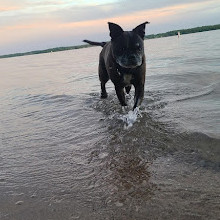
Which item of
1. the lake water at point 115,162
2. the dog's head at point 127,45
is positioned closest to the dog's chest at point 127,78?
the dog's head at point 127,45

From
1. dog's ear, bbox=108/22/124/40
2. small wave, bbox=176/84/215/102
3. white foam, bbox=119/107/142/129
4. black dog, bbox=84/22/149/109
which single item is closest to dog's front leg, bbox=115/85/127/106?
black dog, bbox=84/22/149/109

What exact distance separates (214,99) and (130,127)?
2318mm

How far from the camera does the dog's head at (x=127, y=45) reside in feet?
A: 17.6

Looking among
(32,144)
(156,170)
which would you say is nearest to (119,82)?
(32,144)

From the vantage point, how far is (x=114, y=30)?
5617mm

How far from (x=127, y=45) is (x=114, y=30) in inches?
16.9

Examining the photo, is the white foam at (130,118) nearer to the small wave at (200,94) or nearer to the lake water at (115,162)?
the lake water at (115,162)

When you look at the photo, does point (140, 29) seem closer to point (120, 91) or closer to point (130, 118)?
point (120, 91)

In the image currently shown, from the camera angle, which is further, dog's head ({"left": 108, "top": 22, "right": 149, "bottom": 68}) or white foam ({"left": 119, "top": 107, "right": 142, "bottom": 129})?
white foam ({"left": 119, "top": 107, "right": 142, "bottom": 129})

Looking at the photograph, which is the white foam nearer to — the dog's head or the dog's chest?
the dog's chest

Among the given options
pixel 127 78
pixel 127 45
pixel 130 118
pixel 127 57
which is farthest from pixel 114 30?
pixel 130 118

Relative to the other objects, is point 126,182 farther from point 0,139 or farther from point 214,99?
point 214,99

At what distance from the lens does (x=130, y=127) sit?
17.7ft

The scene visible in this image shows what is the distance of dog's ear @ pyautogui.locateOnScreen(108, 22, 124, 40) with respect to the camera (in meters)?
5.55
